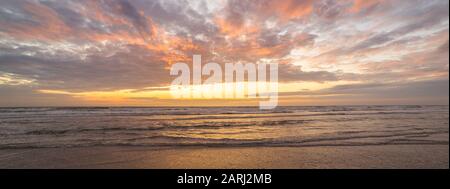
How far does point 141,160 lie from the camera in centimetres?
728

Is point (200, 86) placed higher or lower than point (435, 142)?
higher

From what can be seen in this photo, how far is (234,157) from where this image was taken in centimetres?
751

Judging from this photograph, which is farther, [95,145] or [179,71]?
[179,71]

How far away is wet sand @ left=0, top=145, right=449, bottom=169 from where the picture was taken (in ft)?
22.0

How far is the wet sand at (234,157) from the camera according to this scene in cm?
670

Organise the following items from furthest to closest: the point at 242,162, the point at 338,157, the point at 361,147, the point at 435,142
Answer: the point at 435,142
the point at 361,147
the point at 338,157
the point at 242,162

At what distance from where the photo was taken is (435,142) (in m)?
9.79

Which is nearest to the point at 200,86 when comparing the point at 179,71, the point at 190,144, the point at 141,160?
the point at 179,71
